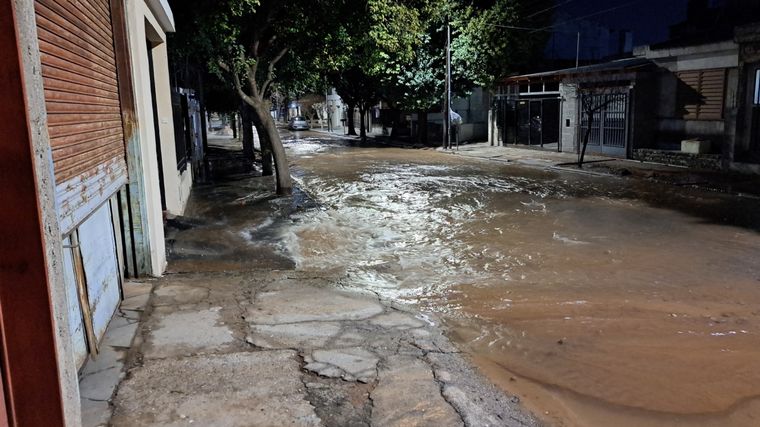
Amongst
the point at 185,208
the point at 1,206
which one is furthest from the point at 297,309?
the point at 185,208

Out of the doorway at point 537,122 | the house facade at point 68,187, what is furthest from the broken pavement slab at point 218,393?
the doorway at point 537,122

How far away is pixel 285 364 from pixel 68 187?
1985mm

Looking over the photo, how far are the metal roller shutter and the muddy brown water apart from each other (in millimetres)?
3207

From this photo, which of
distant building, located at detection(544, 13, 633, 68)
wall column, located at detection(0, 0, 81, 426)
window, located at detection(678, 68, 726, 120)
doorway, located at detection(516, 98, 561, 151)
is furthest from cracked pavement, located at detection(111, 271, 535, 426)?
distant building, located at detection(544, 13, 633, 68)

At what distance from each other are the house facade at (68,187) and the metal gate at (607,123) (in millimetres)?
→ 16932

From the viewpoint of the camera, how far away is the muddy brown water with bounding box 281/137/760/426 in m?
4.16

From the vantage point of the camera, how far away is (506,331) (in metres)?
5.27

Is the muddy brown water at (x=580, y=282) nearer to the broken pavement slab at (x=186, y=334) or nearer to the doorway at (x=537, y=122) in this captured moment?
the broken pavement slab at (x=186, y=334)

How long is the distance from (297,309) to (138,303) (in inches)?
62.0

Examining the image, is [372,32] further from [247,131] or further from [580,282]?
[247,131]

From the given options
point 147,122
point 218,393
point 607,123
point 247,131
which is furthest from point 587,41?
point 218,393

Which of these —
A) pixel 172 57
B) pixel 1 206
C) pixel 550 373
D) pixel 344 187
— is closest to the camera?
pixel 1 206

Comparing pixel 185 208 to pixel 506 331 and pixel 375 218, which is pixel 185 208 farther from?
pixel 506 331

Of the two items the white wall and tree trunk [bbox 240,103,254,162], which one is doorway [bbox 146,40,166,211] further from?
the white wall
